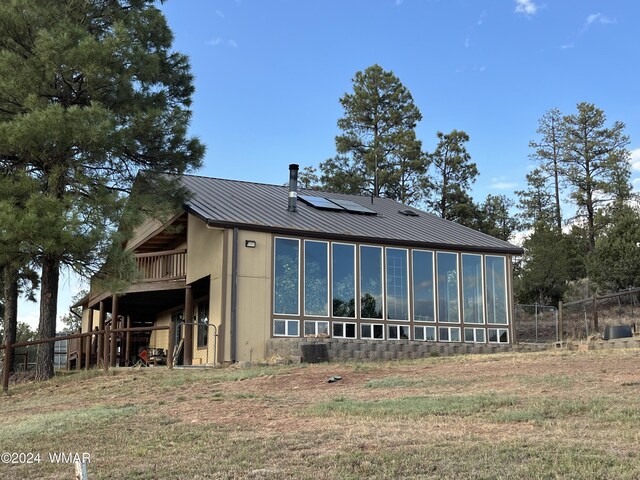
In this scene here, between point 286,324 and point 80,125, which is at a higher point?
point 80,125

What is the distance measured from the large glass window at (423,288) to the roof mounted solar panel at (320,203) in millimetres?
3010

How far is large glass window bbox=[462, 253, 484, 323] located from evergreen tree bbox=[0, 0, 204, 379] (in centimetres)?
853

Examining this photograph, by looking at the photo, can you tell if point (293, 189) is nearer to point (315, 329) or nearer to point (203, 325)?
point (315, 329)

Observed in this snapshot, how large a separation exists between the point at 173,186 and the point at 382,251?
5.89 m

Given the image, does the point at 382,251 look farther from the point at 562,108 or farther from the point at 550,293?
the point at 562,108

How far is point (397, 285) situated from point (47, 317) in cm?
898

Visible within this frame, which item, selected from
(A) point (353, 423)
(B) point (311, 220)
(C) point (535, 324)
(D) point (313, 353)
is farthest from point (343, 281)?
(A) point (353, 423)

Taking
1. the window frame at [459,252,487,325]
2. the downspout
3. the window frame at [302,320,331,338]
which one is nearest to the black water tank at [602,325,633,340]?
the window frame at [459,252,487,325]

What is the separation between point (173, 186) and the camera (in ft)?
57.3

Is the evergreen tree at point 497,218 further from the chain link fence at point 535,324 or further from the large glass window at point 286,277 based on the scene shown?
the large glass window at point 286,277

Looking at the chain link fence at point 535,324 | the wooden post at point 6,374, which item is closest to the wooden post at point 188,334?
the wooden post at point 6,374

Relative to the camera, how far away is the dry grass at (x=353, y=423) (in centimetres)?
577

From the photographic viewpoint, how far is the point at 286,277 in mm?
17688

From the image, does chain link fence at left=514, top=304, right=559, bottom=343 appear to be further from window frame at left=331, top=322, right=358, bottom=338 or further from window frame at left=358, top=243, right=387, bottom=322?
window frame at left=331, top=322, right=358, bottom=338
